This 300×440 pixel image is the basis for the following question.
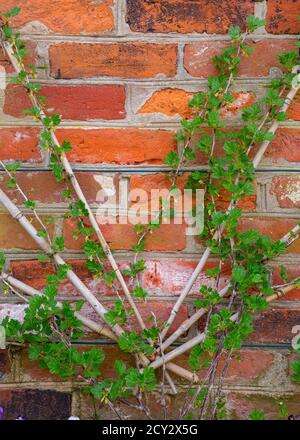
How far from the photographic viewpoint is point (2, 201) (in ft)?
3.85

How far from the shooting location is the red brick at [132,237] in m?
1.18

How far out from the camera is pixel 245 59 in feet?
3.85

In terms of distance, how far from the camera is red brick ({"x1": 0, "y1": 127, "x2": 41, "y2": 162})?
118 cm

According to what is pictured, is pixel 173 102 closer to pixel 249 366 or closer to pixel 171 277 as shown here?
pixel 171 277

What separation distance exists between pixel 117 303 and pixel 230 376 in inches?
11.4

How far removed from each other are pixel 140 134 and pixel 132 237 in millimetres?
203

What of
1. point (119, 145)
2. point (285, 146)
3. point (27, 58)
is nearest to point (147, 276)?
point (119, 145)

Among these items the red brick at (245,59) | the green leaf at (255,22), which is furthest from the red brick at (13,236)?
the green leaf at (255,22)

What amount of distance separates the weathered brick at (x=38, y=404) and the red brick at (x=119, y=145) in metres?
0.47

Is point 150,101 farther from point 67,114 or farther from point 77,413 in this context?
point 77,413

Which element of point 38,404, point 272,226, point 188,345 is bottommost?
point 38,404

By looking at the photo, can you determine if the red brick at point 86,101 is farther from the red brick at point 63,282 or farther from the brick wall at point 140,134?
the red brick at point 63,282
